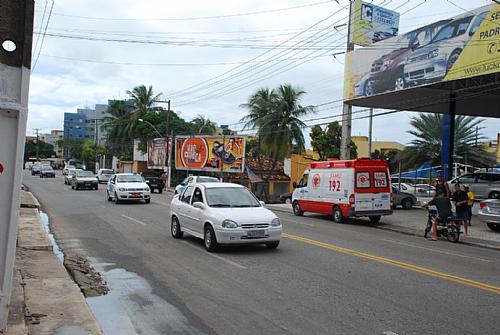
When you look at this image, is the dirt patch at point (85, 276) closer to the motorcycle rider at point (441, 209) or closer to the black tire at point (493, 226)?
the motorcycle rider at point (441, 209)

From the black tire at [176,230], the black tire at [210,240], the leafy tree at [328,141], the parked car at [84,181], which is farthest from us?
the leafy tree at [328,141]

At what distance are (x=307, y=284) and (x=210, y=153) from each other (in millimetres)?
40219

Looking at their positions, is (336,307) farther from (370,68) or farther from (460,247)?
(370,68)

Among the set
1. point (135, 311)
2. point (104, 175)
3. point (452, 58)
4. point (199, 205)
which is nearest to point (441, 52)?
point (452, 58)

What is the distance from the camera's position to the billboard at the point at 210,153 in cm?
4462

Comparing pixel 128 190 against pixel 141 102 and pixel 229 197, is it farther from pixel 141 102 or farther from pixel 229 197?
pixel 141 102

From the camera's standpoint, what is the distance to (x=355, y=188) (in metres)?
19.7

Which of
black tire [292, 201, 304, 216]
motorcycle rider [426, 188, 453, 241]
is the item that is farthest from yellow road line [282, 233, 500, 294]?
black tire [292, 201, 304, 216]

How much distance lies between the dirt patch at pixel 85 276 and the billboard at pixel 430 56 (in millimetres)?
15851

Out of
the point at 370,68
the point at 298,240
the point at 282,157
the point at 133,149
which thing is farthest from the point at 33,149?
the point at 298,240

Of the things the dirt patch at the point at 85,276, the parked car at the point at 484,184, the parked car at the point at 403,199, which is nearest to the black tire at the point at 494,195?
the parked car at the point at 484,184

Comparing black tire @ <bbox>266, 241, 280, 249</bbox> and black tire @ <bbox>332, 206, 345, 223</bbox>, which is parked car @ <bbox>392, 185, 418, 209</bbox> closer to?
black tire @ <bbox>332, 206, 345, 223</bbox>

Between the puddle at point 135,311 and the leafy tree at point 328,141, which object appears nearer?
the puddle at point 135,311

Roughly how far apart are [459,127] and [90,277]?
45.0 metres
